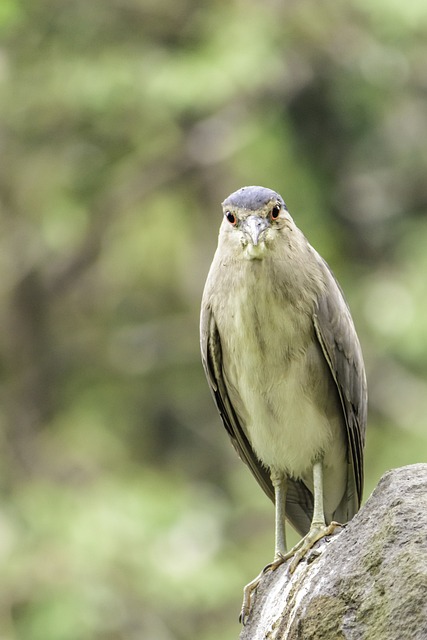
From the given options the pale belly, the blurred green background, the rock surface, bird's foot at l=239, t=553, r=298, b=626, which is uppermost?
the blurred green background

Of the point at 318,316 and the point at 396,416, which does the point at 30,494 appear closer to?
the point at 396,416

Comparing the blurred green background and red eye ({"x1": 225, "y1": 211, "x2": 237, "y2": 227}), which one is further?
the blurred green background

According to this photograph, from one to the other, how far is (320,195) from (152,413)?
3.70m

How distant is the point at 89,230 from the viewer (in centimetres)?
1154

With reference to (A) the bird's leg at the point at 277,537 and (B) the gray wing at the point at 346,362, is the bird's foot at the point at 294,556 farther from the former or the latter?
(B) the gray wing at the point at 346,362

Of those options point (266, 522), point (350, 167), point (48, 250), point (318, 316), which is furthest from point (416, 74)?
point (318, 316)

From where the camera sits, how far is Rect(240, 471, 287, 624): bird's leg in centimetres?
452

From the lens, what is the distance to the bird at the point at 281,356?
4734 mm

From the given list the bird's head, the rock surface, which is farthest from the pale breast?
the rock surface

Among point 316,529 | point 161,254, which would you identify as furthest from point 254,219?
point 161,254

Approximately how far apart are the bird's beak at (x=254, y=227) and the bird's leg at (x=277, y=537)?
1126mm

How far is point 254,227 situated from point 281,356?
1.78 feet

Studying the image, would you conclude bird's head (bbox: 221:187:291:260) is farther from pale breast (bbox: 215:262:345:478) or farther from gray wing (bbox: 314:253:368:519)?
gray wing (bbox: 314:253:368:519)

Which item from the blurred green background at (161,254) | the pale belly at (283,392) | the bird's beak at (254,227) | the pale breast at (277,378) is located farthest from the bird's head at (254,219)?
the blurred green background at (161,254)
